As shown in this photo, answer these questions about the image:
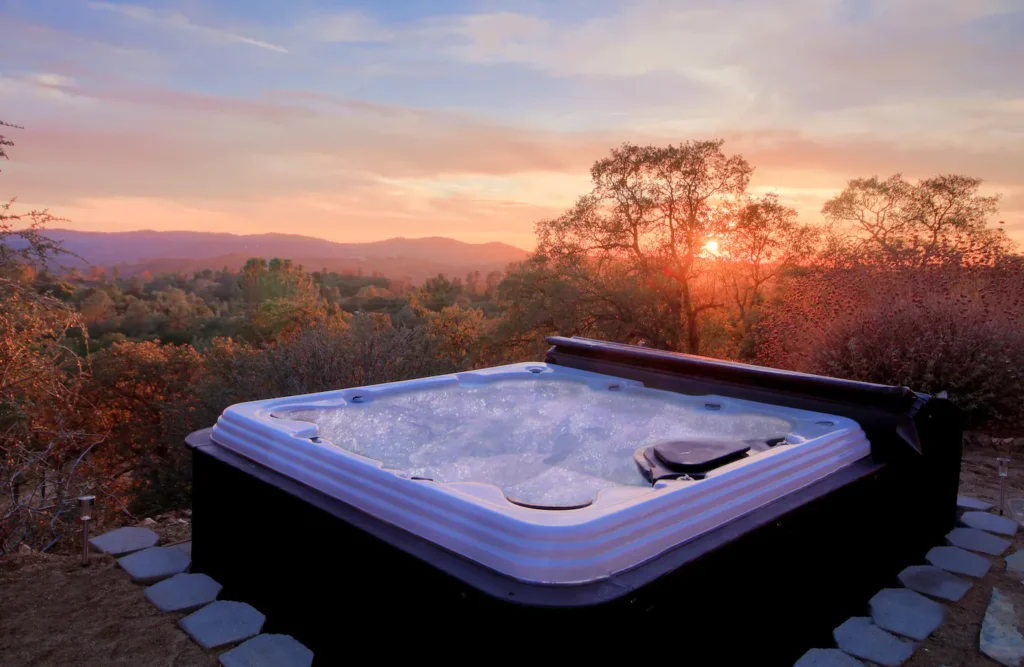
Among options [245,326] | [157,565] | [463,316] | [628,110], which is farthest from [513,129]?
[245,326]

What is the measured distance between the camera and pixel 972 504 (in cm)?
370

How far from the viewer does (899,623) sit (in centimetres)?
242

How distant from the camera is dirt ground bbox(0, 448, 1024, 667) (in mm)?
2092

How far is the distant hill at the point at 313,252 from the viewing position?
11711 millimetres

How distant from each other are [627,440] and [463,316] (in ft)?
26.8

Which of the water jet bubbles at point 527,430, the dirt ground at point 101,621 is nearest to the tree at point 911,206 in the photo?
the water jet bubbles at point 527,430

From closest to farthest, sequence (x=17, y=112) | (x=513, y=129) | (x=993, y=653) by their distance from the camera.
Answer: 1. (x=993, y=653)
2. (x=17, y=112)
3. (x=513, y=129)

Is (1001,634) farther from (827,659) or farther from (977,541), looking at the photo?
(977,541)

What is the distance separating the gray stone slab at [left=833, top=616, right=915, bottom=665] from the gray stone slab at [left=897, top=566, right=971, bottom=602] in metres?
0.45

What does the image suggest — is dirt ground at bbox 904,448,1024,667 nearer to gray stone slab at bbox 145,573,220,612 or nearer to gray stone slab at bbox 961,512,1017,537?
gray stone slab at bbox 961,512,1017,537

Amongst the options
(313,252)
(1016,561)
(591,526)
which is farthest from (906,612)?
(313,252)

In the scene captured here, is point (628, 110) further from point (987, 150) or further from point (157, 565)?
point (157, 565)

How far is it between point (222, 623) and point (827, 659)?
2090 mm

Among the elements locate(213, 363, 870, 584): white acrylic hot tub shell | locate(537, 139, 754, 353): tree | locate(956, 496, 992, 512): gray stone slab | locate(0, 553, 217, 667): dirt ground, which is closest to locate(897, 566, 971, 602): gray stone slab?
locate(213, 363, 870, 584): white acrylic hot tub shell
